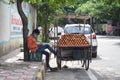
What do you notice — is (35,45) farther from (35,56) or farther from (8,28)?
(8,28)

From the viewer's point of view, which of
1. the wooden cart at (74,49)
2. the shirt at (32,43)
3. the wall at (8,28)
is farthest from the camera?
the wall at (8,28)

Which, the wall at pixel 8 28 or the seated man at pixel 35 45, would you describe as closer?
the seated man at pixel 35 45

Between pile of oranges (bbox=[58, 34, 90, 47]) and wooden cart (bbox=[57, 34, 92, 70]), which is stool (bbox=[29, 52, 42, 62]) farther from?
pile of oranges (bbox=[58, 34, 90, 47])

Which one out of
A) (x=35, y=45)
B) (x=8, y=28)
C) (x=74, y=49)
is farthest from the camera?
(x=8, y=28)

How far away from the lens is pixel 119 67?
1706 cm

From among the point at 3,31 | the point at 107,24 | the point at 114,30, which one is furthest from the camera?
the point at 107,24

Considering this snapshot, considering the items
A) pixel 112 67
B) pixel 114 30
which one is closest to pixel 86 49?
pixel 112 67

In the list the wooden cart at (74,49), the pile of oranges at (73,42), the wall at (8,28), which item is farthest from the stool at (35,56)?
the wall at (8,28)

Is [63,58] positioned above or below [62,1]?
below

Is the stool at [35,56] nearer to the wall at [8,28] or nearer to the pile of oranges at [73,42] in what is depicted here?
the pile of oranges at [73,42]

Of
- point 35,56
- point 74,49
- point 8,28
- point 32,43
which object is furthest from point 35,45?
point 8,28

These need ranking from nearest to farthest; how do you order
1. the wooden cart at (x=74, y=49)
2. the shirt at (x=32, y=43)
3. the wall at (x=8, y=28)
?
the shirt at (x=32, y=43) → the wooden cart at (x=74, y=49) → the wall at (x=8, y=28)

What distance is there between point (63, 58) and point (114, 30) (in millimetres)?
57919

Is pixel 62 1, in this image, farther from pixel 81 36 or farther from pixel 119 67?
pixel 119 67
